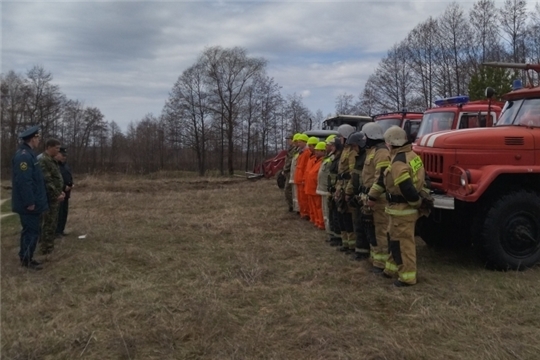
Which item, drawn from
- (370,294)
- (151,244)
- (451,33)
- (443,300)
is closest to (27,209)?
(151,244)

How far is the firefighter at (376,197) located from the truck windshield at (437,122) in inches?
135

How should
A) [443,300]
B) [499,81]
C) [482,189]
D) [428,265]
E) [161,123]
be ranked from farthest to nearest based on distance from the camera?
[161,123] < [499,81] < [428,265] < [482,189] < [443,300]

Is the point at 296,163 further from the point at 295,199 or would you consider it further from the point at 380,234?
the point at 380,234

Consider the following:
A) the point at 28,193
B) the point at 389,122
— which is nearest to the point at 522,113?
the point at 389,122

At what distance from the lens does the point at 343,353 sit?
3.95 m

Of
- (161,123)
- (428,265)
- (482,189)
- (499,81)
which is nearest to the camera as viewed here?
(482,189)

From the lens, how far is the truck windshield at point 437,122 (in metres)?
9.55

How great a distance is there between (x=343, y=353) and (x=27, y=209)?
4965 millimetres

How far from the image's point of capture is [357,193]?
6.84 meters

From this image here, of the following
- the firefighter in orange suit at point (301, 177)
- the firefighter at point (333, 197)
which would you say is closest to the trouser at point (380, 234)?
the firefighter at point (333, 197)

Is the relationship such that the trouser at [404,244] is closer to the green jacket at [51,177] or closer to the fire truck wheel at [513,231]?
the fire truck wheel at [513,231]

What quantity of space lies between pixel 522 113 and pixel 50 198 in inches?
280

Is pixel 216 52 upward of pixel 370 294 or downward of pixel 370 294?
upward

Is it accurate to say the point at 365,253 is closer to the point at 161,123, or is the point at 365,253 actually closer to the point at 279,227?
the point at 279,227
